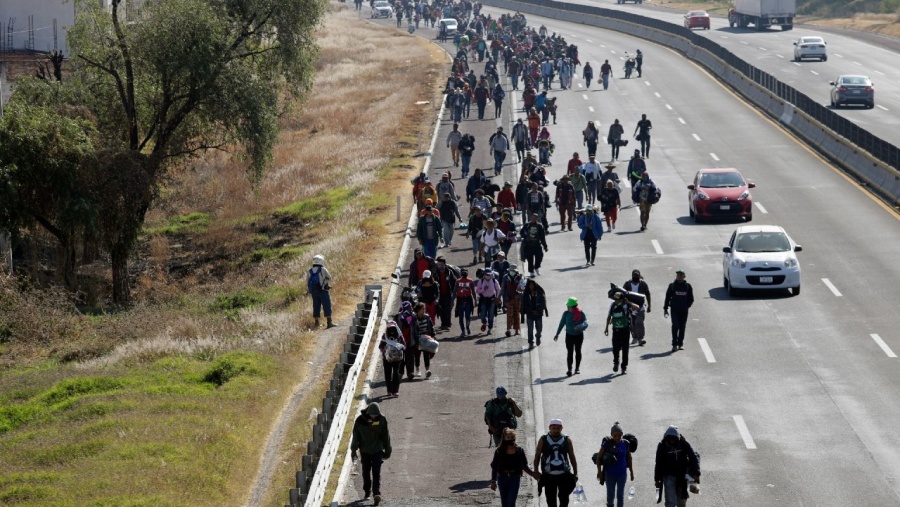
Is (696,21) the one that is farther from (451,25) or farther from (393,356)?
(393,356)

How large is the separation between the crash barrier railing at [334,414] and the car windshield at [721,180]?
44.6 feet

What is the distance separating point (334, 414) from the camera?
20.1m

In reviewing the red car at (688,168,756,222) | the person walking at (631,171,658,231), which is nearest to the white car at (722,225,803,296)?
the person walking at (631,171,658,231)

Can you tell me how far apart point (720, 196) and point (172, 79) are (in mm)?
15572

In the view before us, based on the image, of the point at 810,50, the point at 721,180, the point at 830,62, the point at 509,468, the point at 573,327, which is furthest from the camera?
the point at 830,62

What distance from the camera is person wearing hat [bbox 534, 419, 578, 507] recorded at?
53.8ft

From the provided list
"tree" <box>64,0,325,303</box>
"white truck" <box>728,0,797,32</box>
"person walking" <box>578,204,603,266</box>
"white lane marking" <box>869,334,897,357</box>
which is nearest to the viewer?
"white lane marking" <box>869,334,897,357</box>

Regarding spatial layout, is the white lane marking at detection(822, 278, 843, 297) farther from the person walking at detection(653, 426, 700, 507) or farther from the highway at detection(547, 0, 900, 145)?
the highway at detection(547, 0, 900, 145)

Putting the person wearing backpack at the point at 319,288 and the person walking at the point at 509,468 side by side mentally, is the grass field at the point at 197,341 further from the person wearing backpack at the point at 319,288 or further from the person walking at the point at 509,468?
the person walking at the point at 509,468

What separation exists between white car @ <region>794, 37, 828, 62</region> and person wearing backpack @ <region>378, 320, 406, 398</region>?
186 feet

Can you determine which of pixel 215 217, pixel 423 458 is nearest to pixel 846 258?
pixel 423 458

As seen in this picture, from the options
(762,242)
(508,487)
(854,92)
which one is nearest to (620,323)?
(508,487)

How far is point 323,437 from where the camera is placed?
1886 cm

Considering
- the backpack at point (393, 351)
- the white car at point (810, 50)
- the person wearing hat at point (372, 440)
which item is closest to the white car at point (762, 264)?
the backpack at point (393, 351)
